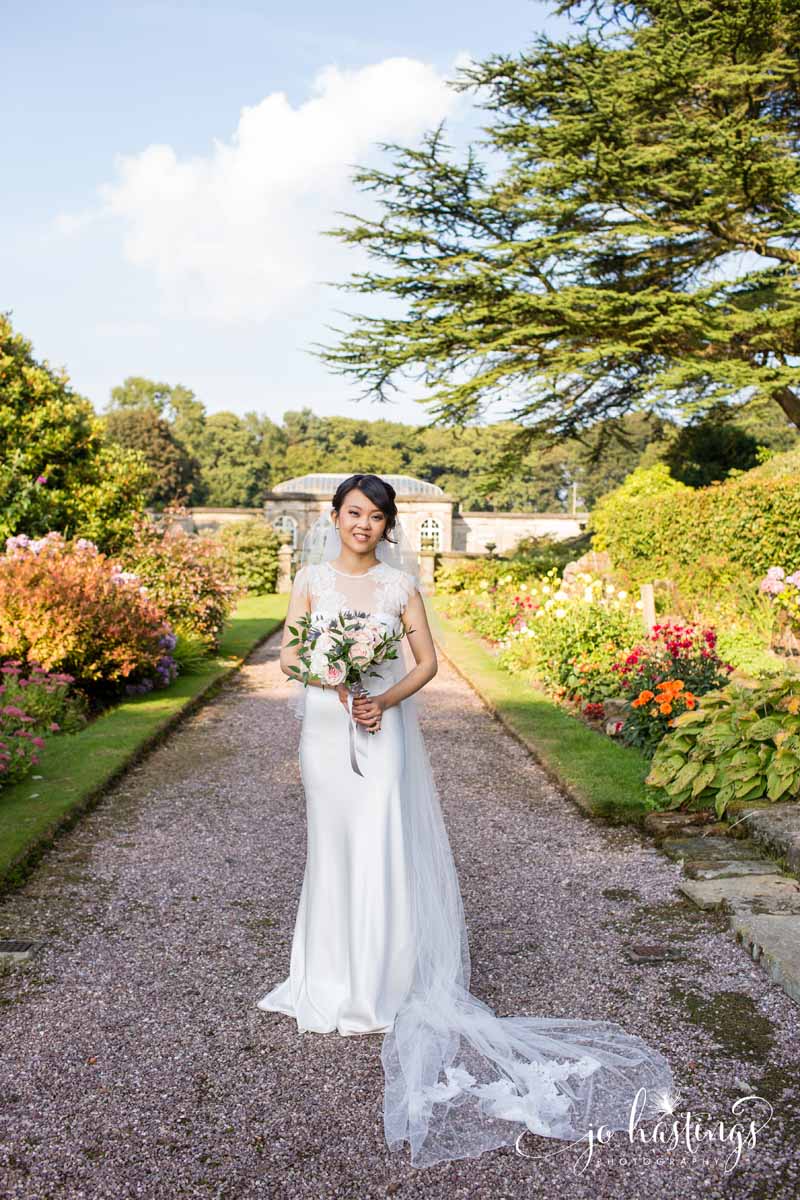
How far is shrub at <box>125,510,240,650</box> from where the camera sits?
1259cm

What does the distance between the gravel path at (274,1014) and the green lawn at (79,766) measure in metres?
0.16

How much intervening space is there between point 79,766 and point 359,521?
4302 mm

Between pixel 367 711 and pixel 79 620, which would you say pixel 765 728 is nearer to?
pixel 367 711

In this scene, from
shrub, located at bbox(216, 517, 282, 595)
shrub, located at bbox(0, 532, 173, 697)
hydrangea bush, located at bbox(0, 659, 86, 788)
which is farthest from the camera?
shrub, located at bbox(216, 517, 282, 595)

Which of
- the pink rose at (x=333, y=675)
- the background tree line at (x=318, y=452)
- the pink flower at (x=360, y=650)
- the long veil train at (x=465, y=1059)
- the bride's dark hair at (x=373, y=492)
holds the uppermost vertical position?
the background tree line at (x=318, y=452)

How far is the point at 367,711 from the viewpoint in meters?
3.44

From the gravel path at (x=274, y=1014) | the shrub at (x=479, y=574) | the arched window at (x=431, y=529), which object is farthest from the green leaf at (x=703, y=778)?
the arched window at (x=431, y=529)

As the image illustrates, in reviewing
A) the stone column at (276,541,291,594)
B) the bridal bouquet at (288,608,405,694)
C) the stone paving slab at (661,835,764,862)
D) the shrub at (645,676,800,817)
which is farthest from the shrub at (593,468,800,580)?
the stone column at (276,541,291,594)

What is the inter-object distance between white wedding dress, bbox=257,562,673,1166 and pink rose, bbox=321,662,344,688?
Result: 0.20 metres

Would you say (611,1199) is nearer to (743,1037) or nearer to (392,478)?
(743,1037)

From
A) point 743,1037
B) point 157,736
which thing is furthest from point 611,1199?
point 157,736

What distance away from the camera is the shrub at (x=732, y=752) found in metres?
5.42

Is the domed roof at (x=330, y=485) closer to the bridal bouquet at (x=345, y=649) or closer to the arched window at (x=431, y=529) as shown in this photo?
the arched window at (x=431, y=529)

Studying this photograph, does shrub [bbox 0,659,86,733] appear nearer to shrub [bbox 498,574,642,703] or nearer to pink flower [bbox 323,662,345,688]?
shrub [bbox 498,574,642,703]
